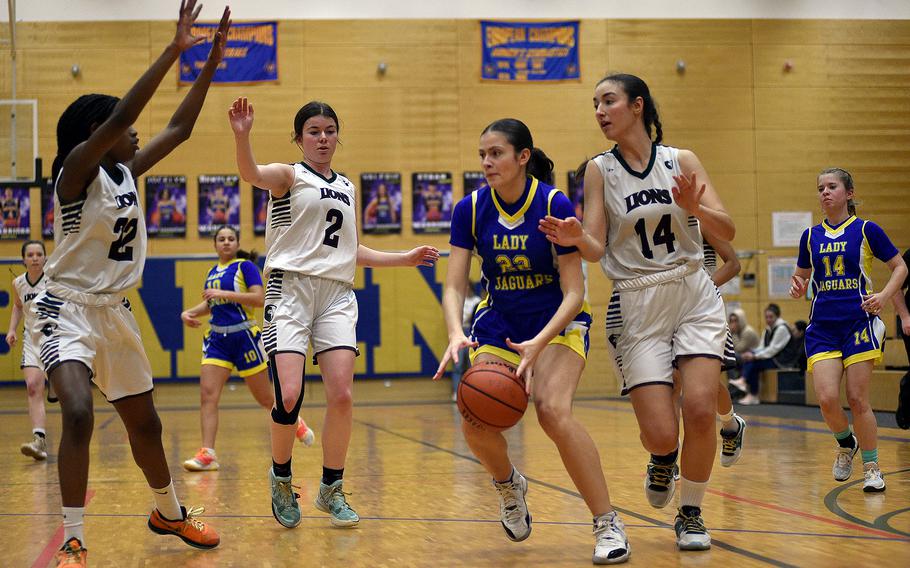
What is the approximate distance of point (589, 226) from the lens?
14.1ft

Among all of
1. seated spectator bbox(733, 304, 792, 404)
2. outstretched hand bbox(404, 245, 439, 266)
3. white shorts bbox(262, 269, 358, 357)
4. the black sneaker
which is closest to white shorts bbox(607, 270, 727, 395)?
outstretched hand bbox(404, 245, 439, 266)

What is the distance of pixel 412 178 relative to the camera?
17156 mm

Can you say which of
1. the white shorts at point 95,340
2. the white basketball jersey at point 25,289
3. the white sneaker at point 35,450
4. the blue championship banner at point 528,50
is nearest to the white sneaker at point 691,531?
the white shorts at point 95,340

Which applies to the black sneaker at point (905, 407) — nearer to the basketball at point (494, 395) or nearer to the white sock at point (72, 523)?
the basketball at point (494, 395)

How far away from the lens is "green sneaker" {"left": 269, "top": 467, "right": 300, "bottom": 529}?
4816 mm

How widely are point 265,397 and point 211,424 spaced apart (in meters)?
0.46

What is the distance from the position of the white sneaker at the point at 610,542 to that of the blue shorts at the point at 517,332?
664 millimetres

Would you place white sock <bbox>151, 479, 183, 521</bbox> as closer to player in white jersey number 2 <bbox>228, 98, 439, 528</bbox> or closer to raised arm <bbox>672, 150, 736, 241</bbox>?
player in white jersey number 2 <bbox>228, 98, 439, 528</bbox>

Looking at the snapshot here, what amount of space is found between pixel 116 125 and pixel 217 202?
13501 millimetres

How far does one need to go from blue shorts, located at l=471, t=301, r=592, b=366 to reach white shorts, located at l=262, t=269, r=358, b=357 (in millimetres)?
1016

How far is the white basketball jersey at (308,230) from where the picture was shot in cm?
503

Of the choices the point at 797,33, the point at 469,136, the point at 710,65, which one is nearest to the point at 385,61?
the point at 469,136

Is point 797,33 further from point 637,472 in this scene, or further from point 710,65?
point 637,472

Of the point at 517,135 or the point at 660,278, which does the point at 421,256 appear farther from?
the point at 660,278
